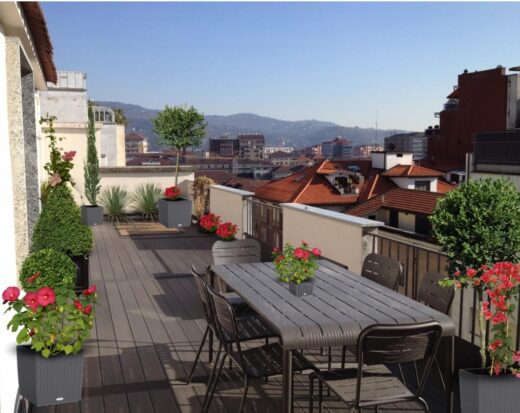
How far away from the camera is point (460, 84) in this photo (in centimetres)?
4306

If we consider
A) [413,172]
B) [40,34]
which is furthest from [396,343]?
[413,172]

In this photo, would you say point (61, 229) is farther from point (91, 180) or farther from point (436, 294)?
point (91, 180)

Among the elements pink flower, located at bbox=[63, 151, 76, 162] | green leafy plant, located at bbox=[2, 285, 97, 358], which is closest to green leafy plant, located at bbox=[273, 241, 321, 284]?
green leafy plant, located at bbox=[2, 285, 97, 358]

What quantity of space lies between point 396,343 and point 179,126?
9326 mm

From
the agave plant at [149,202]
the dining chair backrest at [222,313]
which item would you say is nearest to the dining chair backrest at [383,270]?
the dining chair backrest at [222,313]

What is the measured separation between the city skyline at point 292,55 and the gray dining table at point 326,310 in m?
15.2

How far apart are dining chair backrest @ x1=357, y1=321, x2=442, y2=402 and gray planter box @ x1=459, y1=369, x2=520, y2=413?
0.84 ft

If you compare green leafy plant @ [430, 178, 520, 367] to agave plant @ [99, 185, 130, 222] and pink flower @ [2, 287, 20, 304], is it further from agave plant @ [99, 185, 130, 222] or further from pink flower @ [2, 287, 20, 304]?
agave plant @ [99, 185, 130, 222]

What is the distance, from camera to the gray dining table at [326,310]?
2865mm

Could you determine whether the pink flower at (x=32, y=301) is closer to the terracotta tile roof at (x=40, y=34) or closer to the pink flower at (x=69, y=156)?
the terracotta tile roof at (x=40, y=34)

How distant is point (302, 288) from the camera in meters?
3.52

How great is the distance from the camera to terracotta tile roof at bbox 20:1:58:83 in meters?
4.34

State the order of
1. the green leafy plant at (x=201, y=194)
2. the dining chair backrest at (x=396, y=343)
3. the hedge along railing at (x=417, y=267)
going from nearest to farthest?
the dining chair backrest at (x=396, y=343)
the hedge along railing at (x=417, y=267)
the green leafy plant at (x=201, y=194)

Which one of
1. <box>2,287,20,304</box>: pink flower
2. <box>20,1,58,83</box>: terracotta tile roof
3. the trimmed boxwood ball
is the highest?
<box>20,1,58,83</box>: terracotta tile roof
